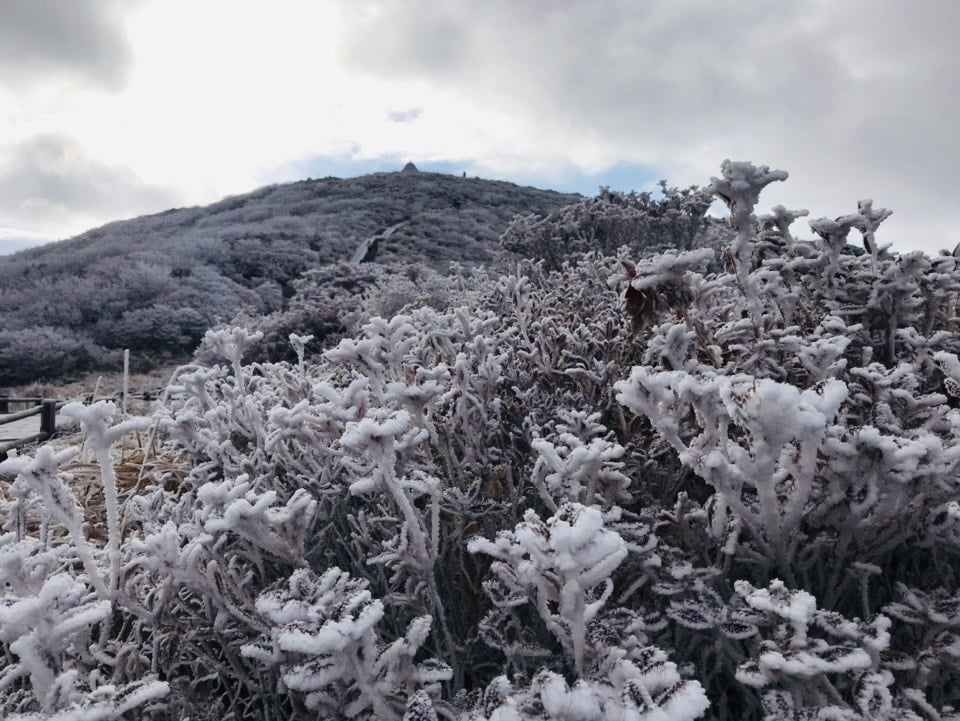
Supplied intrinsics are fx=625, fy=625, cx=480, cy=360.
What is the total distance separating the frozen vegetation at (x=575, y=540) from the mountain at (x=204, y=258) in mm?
9036

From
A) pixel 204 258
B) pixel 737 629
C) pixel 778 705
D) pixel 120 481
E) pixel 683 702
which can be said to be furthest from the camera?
pixel 204 258

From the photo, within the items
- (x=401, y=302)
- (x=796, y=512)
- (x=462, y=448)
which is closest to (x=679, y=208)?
(x=401, y=302)

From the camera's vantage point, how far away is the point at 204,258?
17609 millimetres

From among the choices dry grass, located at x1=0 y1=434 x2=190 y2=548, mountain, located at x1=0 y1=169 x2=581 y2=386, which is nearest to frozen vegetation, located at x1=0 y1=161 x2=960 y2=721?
dry grass, located at x1=0 y1=434 x2=190 y2=548

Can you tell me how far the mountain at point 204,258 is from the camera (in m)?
13.3

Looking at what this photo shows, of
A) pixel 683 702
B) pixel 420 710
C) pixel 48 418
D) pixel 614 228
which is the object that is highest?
pixel 614 228

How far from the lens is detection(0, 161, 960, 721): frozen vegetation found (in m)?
1.10

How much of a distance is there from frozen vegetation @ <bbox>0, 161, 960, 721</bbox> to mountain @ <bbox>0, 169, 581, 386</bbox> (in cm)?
904

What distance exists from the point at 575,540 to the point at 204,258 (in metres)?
18.7

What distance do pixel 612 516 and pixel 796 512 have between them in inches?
15.5

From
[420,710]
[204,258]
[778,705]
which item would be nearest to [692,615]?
[778,705]

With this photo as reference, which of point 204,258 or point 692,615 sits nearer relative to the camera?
point 692,615

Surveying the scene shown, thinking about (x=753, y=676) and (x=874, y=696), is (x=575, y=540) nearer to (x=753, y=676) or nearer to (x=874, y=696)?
(x=753, y=676)

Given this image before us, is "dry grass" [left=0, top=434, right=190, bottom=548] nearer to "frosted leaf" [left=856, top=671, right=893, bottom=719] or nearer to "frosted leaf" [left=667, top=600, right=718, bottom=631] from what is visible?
"frosted leaf" [left=667, top=600, right=718, bottom=631]
